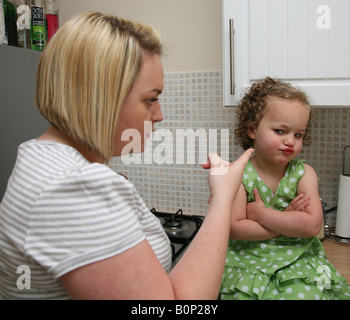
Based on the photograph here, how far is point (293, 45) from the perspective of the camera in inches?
42.3

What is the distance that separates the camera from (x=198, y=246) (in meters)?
0.66

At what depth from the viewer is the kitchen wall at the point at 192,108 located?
1.42 meters

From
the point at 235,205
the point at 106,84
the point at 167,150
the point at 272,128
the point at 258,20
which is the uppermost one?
the point at 258,20

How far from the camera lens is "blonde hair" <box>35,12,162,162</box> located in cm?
63

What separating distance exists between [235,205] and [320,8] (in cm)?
68

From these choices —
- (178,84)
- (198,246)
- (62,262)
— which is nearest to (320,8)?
(178,84)

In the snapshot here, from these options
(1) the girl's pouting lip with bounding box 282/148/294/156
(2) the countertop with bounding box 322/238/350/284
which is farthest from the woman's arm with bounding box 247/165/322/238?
(2) the countertop with bounding box 322/238/350/284

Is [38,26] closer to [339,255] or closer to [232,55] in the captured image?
[232,55]

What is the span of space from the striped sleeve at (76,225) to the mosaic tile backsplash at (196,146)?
1072 mm

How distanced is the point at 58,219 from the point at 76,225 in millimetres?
30

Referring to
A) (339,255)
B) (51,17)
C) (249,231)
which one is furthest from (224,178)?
(51,17)

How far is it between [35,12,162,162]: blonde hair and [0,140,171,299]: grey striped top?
0.25 feet

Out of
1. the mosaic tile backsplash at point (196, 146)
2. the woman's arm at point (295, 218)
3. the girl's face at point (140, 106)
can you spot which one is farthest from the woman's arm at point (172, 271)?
the mosaic tile backsplash at point (196, 146)
